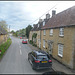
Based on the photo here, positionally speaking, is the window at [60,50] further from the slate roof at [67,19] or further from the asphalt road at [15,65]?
the asphalt road at [15,65]

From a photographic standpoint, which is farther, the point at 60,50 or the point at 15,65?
the point at 60,50

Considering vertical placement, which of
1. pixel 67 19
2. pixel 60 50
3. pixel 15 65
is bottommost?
pixel 15 65

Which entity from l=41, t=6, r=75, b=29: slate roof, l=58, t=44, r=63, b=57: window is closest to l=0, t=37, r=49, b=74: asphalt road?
l=58, t=44, r=63, b=57: window

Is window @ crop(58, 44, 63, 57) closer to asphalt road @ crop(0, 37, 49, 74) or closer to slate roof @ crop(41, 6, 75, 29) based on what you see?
slate roof @ crop(41, 6, 75, 29)

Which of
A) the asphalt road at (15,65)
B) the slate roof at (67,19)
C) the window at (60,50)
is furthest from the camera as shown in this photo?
the window at (60,50)

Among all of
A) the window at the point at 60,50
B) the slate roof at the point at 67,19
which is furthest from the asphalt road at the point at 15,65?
the slate roof at the point at 67,19

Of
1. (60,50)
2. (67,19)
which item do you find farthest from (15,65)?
(67,19)

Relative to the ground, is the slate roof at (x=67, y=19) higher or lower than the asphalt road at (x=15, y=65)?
higher

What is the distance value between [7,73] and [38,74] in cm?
277

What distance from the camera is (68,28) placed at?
30.7ft

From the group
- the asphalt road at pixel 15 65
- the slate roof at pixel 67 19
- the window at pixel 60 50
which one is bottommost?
the asphalt road at pixel 15 65

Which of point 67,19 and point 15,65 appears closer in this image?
point 15,65

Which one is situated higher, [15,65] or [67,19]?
[67,19]

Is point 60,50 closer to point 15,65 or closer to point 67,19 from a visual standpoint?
point 67,19
